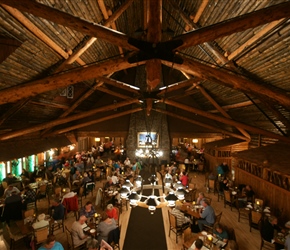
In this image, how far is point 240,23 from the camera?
3021 mm

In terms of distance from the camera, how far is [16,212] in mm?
7086

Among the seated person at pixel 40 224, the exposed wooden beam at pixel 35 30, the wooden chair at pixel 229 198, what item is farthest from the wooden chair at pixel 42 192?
the wooden chair at pixel 229 198

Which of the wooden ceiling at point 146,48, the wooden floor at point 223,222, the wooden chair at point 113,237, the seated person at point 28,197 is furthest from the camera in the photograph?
the seated person at point 28,197

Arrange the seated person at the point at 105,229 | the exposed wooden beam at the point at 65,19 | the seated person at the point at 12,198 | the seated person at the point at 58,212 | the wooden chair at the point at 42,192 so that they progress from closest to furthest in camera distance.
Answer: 1. the exposed wooden beam at the point at 65,19
2. the seated person at the point at 105,229
3. the seated person at the point at 58,212
4. the seated person at the point at 12,198
5. the wooden chair at the point at 42,192

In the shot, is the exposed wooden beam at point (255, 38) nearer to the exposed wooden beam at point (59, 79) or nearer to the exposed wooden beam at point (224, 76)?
the exposed wooden beam at point (224, 76)

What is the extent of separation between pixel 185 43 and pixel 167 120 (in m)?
11.8

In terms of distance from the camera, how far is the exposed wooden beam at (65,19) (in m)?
2.80

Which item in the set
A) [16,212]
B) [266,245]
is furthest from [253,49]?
[16,212]

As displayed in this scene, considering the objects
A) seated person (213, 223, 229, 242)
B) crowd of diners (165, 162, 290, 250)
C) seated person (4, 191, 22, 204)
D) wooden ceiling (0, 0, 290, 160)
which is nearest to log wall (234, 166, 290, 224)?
crowd of diners (165, 162, 290, 250)

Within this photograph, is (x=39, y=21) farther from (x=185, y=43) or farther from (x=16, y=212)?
(x=16, y=212)

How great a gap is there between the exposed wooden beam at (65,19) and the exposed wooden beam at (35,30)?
4.46 ft

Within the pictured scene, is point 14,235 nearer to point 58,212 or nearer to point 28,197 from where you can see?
point 58,212

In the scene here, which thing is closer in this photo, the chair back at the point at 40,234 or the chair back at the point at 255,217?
the chair back at the point at 40,234

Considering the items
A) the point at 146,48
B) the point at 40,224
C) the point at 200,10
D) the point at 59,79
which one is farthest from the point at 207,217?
the point at 200,10
